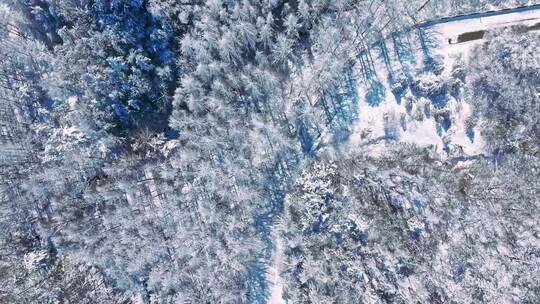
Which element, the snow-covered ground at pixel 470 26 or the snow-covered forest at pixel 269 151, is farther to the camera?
the snow-covered ground at pixel 470 26

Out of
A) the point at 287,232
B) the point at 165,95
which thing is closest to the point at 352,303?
the point at 287,232

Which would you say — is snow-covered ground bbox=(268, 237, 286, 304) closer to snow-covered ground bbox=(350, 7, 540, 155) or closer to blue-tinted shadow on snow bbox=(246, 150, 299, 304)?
blue-tinted shadow on snow bbox=(246, 150, 299, 304)

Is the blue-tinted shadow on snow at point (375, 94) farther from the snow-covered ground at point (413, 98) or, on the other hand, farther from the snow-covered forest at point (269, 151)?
the snow-covered forest at point (269, 151)

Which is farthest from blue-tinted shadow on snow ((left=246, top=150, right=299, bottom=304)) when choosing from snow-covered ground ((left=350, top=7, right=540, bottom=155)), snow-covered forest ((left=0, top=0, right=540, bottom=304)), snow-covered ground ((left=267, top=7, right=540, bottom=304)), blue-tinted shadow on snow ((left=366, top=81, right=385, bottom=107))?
blue-tinted shadow on snow ((left=366, top=81, right=385, bottom=107))

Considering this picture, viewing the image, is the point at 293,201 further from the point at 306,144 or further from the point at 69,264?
the point at 69,264

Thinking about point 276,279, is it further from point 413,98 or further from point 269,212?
point 413,98

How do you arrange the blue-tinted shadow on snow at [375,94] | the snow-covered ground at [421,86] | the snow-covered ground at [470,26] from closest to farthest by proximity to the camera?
the snow-covered ground at [421,86] → the snow-covered ground at [470,26] → the blue-tinted shadow on snow at [375,94]

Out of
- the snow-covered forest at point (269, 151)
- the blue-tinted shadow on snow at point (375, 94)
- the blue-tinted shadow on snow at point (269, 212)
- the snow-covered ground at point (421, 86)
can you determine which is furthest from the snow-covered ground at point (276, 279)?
the blue-tinted shadow on snow at point (375, 94)

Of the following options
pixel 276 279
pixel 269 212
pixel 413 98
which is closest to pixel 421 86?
pixel 413 98
